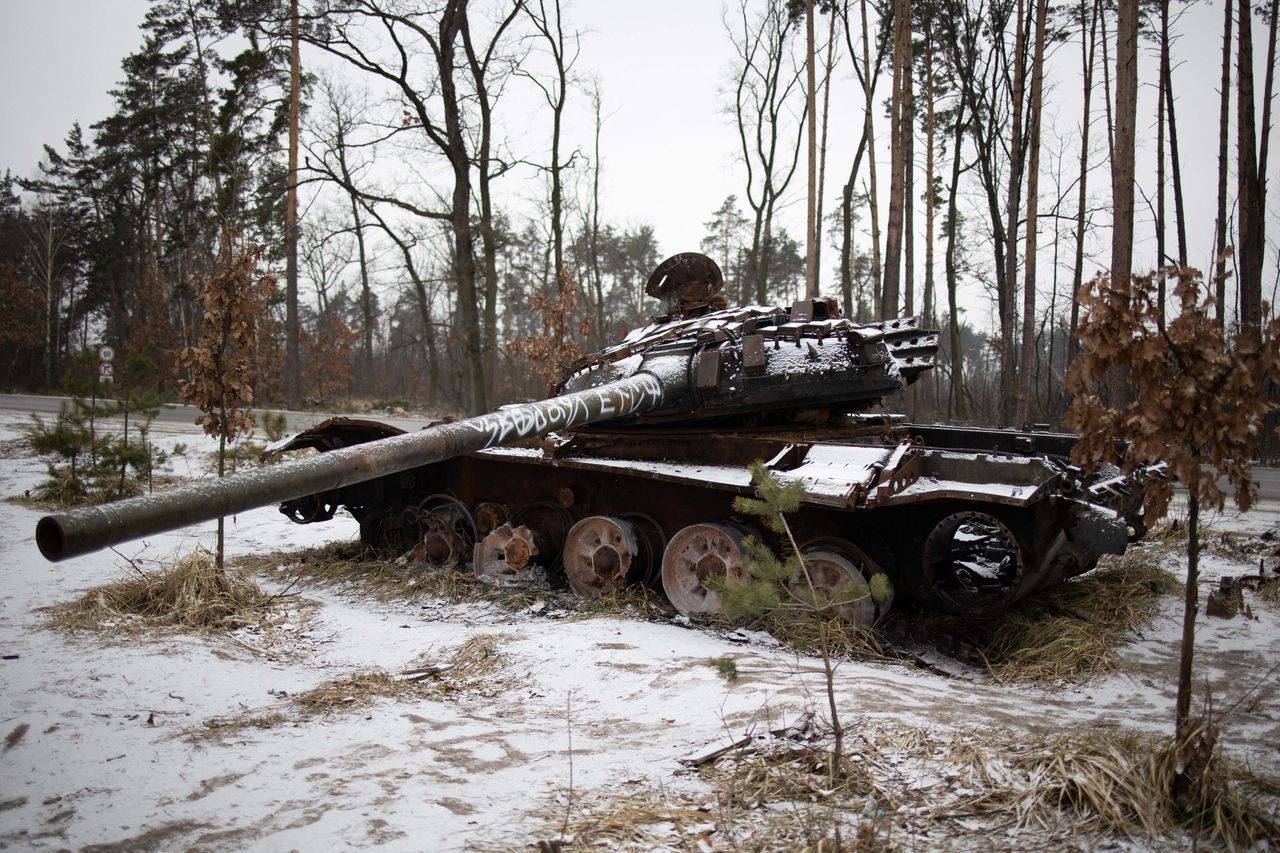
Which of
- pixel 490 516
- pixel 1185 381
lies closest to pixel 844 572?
pixel 1185 381

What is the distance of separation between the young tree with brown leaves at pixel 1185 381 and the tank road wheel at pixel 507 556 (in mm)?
4796

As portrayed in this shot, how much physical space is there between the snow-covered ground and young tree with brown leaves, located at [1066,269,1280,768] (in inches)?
31.9

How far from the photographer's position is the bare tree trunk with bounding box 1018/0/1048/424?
1514cm

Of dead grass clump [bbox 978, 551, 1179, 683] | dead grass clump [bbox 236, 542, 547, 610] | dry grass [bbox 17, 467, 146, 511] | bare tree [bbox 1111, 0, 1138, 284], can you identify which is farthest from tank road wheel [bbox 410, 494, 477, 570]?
bare tree [bbox 1111, 0, 1138, 284]

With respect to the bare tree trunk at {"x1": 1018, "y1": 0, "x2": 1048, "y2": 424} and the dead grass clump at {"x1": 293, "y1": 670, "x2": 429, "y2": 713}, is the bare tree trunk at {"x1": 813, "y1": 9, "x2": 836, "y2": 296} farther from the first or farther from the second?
the dead grass clump at {"x1": 293, "y1": 670, "x2": 429, "y2": 713}

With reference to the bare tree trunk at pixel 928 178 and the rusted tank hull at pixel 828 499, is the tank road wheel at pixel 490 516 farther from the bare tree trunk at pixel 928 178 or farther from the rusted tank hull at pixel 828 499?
the bare tree trunk at pixel 928 178

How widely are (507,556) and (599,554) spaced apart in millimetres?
867

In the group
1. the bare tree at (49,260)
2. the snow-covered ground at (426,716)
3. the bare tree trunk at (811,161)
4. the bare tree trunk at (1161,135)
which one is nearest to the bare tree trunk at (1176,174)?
the bare tree trunk at (1161,135)

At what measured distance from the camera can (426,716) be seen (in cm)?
440

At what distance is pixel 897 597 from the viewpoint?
641cm

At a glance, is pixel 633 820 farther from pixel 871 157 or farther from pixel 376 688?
pixel 871 157

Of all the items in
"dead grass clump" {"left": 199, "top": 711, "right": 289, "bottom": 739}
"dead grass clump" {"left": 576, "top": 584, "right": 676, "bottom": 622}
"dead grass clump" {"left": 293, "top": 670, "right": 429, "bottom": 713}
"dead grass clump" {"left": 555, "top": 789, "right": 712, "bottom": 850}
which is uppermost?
"dead grass clump" {"left": 576, "top": 584, "right": 676, "bottom": 622}

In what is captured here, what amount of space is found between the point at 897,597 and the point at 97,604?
5.61 m

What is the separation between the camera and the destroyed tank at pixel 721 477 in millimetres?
5512
